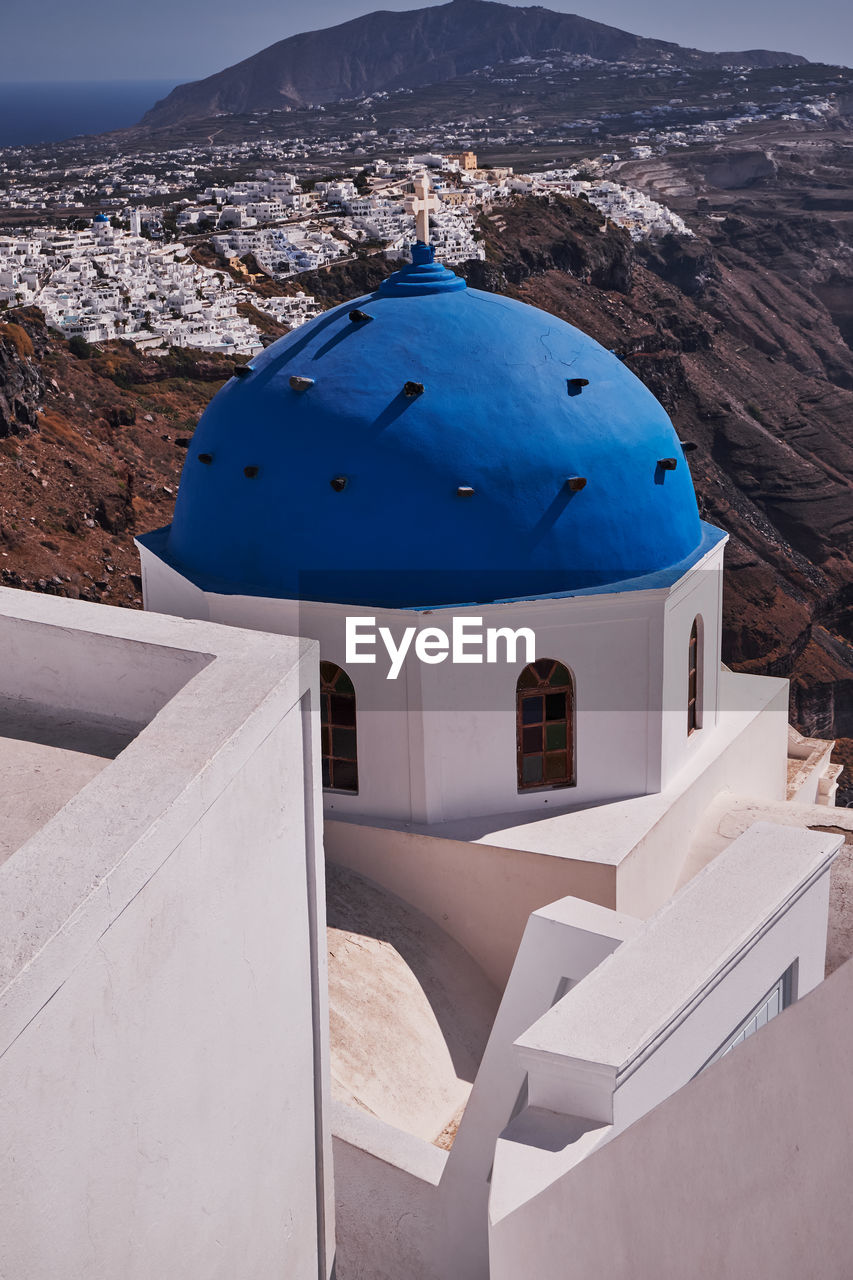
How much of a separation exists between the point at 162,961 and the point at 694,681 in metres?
6.60

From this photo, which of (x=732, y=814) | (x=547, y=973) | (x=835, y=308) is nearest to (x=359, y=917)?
(x=547, y=973)

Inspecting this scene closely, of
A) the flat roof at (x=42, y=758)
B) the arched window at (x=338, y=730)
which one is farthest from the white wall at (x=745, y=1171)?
the arched window at (x=338, y=730)

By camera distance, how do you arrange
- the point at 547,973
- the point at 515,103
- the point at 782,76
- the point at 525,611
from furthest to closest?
the point at 782,76
the point at 515,103
the point at 525,611
the point at 547,973

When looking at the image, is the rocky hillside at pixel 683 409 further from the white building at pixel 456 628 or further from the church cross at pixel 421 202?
the white building at pixel 456 628

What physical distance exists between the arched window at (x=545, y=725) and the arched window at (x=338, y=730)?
112cm

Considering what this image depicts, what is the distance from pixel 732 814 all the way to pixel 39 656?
6444 millimetres

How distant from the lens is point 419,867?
30.3ft

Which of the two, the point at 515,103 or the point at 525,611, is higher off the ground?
the point at 515,103

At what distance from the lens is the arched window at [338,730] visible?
9.16 meters

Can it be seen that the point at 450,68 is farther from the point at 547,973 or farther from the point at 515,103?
the point at 547,973

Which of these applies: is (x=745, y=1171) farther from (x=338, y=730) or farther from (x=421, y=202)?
(x=421, y=202)

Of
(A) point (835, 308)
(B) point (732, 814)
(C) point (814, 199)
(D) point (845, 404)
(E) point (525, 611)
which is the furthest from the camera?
(C) point (814, 199)

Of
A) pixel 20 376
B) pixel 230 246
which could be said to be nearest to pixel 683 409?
pixel 230 246

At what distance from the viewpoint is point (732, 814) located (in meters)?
10.2
